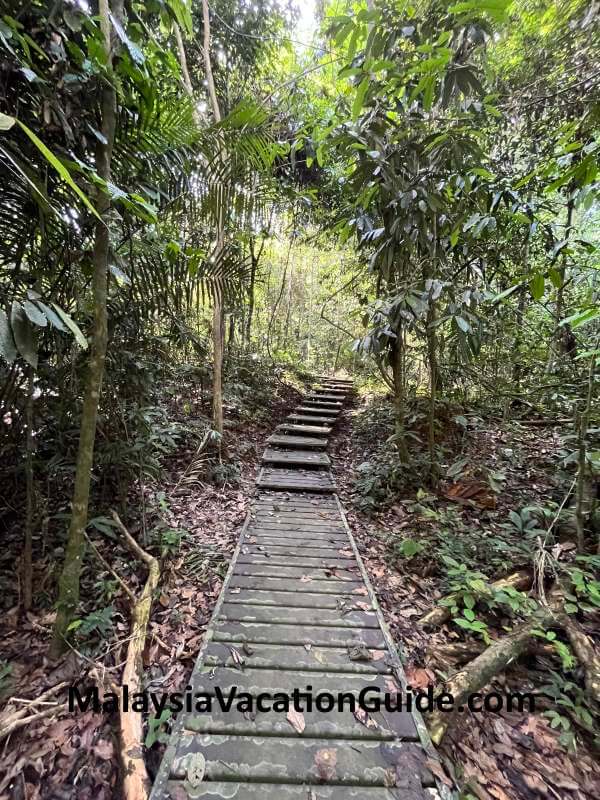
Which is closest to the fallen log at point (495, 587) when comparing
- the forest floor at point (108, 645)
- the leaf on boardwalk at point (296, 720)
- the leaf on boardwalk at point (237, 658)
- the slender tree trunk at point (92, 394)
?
the leaf on boardwalk at point (296, 720)

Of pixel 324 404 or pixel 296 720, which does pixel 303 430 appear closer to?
pixel 324 404

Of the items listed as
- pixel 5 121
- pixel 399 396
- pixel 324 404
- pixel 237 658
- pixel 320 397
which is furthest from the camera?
pixel 320 397

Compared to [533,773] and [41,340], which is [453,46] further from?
[533,773]

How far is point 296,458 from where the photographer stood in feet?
16.4

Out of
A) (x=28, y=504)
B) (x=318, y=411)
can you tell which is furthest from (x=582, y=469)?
(x=318, y=411)

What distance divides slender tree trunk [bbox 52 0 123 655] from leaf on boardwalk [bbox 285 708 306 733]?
123 cm

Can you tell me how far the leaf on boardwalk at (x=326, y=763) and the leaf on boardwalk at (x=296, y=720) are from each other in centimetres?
11

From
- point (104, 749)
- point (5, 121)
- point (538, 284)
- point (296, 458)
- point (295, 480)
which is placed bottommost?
point (104, 749)

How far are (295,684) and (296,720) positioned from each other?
0.18 meters

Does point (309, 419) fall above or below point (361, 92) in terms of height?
below

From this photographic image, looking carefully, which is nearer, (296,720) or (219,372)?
(296,720)

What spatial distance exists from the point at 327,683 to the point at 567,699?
1111 mm

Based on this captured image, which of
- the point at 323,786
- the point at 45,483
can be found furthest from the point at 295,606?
the point at 45,483

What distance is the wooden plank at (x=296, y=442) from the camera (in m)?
5.48
